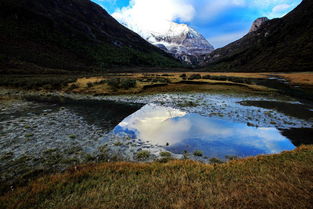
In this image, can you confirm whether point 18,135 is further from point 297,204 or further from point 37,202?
point 297,204

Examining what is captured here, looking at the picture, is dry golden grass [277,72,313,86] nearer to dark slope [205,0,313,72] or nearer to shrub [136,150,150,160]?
dark slope [205,0,313,72]

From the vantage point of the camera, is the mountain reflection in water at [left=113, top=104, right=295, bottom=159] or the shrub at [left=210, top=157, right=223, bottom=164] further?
the mountain reflection in water at [left=113, top=104, right=295, bottom=159]

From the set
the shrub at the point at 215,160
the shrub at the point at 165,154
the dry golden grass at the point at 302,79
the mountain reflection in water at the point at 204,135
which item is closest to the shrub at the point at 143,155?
the shrub at the point at 165,154

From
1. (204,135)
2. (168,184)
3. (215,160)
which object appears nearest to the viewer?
(168,184)

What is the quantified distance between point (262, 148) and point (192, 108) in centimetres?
1233

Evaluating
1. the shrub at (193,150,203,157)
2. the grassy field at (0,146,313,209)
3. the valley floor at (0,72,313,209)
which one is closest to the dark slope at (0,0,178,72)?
the valley floor at (0,72,313,209)

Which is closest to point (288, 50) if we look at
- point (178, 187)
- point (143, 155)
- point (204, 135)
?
point (204, 135)

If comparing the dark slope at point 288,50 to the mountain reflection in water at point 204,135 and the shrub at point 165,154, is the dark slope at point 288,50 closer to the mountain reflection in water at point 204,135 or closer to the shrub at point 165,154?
the mountain reflection in water at point 204,135

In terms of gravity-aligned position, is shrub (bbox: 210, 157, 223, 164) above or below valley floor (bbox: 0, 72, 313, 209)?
below

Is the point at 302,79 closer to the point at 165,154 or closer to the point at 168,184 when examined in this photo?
the point at 165,154

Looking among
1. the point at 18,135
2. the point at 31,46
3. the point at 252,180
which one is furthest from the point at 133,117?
the point at 31,46

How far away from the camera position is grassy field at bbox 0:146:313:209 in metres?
5.12

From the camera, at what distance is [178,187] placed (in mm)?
6141

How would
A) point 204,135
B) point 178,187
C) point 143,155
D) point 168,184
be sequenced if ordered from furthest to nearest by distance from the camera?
1. point 204,135
2. point 143,155
3. point 168,184
4. point 178,187
